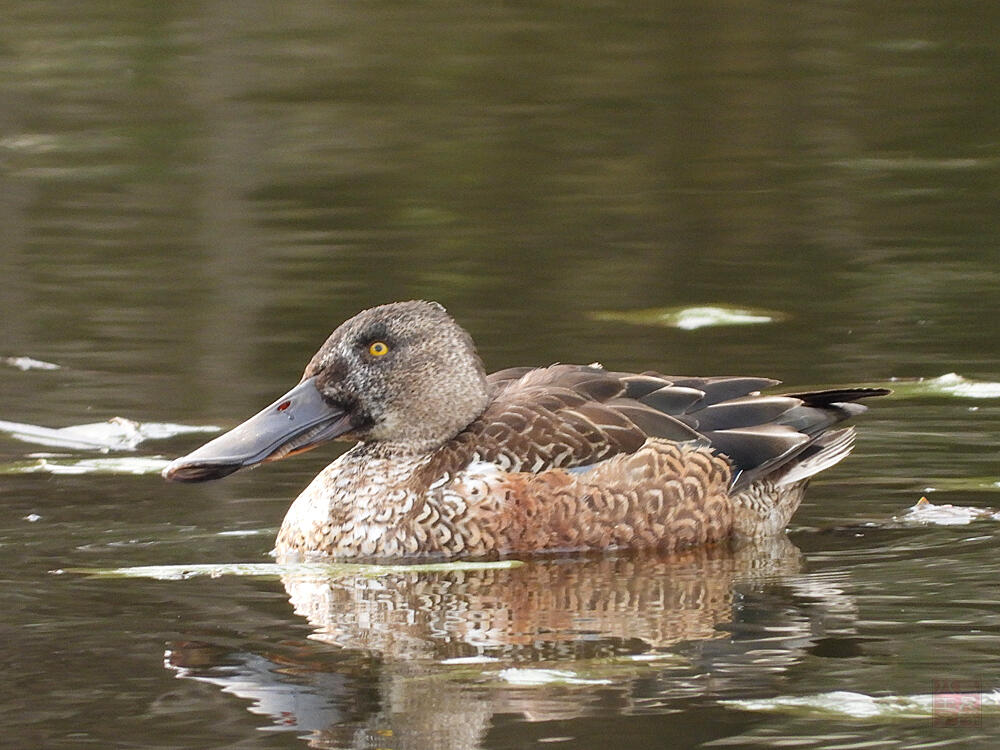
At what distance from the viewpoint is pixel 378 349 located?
898cm

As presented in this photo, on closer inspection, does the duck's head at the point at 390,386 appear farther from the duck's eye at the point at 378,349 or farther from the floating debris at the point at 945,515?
the floating debris at the point at 945,515

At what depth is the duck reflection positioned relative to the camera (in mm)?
6133

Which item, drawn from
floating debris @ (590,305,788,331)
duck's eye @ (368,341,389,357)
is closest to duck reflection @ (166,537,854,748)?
duck's eye @ (368,341,389,357)

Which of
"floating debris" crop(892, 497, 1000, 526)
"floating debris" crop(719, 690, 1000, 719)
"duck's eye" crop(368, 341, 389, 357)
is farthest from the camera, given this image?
"duck's eye" crop(368, 341, 389, 357)

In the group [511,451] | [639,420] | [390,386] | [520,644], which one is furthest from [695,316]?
[520,644]

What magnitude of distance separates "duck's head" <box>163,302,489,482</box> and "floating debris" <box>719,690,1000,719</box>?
3.09 m

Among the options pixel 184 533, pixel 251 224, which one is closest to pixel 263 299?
pixel 251 224

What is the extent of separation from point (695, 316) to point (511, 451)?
12.7 feet

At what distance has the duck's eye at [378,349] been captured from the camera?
897cm

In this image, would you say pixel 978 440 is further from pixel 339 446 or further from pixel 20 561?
pixel 20 561

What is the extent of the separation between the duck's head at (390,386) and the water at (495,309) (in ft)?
1.85

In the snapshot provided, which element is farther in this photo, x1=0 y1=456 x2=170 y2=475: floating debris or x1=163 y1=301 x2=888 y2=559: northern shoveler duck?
x1=0 y1=456 x2=170 y2=475: floating debris

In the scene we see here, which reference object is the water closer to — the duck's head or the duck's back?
the duck's back

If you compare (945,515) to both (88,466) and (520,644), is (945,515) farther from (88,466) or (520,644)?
(88,466)
